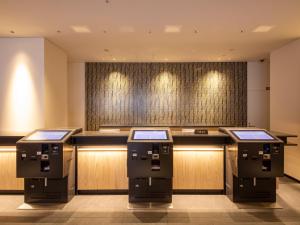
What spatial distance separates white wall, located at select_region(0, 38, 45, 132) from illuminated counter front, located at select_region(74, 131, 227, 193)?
7.39ft

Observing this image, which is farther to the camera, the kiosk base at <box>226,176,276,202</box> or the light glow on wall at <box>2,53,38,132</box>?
the light glow on wall at <box>2,53,38,132</box>

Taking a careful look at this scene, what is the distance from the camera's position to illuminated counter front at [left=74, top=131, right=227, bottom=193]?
504 centimetres

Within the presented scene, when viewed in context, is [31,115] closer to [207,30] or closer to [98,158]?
[98,158]

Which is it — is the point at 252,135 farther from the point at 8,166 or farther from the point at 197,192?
the point at 8,166

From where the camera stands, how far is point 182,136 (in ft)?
16.1

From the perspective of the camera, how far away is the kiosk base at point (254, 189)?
4559 millimetres

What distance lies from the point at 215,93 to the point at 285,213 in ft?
20.8

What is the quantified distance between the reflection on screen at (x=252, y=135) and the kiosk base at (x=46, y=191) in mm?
3134

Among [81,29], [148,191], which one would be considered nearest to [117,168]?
[148,191]

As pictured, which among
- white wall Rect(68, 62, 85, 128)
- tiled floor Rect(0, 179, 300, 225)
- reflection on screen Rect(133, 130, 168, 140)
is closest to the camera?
tiled floor Rect(0, 179, 300, 225)

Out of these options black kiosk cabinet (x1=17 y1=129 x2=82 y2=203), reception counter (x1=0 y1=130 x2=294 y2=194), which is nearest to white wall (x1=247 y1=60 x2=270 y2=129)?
reception counter (x1=0 y1=130 x2=294 y2=194)

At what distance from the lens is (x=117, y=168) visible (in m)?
5.06

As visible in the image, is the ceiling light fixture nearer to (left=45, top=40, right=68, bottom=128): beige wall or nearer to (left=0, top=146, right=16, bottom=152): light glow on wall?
(left=45, top=40, right=68, bottom=128): beige wall

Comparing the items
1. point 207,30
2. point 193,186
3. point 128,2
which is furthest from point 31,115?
point 207,30
